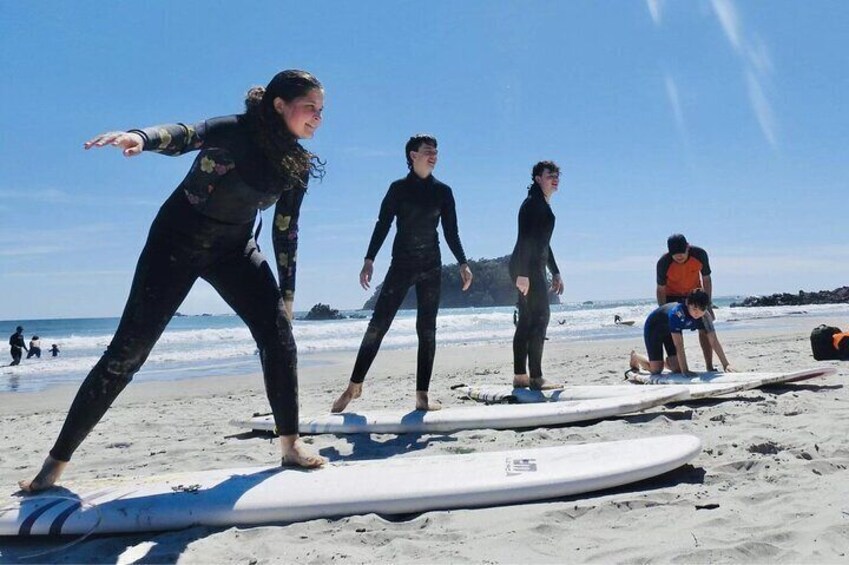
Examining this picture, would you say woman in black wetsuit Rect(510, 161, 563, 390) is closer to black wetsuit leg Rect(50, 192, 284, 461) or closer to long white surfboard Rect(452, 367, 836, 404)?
long white surfboard Rect(452, 367, 836, 404)

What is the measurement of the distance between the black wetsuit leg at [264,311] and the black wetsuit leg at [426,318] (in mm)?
2030

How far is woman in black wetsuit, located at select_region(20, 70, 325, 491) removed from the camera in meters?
2.90

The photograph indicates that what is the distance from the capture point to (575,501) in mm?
2797

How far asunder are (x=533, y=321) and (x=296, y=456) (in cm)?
331

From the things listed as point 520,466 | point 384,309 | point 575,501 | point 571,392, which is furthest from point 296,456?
point 571,392

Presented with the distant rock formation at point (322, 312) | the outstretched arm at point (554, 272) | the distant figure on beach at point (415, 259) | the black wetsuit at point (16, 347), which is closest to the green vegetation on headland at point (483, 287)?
the distant rock formation at point (322, 312)

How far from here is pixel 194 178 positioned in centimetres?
293

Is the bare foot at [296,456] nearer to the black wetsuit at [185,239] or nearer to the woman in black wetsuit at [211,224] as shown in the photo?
the woman in black wetsuit at [211,224]

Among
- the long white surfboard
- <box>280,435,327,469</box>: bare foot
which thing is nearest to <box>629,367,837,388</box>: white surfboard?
the long white surfboard

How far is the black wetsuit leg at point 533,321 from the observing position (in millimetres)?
6062

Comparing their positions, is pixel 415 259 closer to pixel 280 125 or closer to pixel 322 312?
pixel 280 125

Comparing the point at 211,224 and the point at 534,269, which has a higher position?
the point at 211,224

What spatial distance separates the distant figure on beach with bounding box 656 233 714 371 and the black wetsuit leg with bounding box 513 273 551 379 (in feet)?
5.55

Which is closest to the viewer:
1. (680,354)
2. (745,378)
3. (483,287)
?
(745,378)
